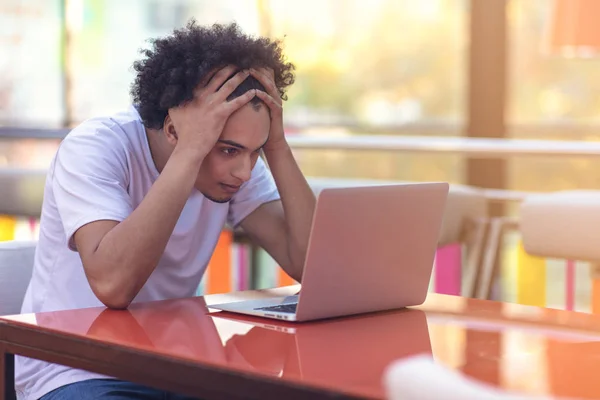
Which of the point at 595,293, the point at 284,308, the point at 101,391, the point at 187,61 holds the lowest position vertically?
the point at 595,293

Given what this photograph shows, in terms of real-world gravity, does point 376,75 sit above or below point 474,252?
above

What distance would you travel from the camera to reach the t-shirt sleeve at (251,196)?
205 cm

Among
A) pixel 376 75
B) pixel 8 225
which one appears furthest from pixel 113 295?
pixel 376 75

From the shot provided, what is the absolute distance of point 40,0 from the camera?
6250mm

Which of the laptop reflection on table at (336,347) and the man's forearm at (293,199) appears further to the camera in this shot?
the man's forearm at (293,199)

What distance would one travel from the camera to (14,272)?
1.93 m

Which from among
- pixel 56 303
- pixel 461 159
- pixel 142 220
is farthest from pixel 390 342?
pixel 461 159

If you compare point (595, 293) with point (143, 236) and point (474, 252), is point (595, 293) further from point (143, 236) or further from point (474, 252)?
point (143, 236)

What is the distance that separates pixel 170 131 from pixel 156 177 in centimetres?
11

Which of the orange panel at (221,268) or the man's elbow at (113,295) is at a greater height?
the man's elbow at (113,295)

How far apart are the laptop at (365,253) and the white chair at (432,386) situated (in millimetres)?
676

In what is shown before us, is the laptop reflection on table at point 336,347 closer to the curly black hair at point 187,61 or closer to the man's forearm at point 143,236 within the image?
the man's forearm at point 143,236

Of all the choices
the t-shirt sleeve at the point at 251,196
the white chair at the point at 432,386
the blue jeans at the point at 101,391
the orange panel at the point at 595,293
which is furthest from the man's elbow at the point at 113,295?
the orange panel at the point at 595,293

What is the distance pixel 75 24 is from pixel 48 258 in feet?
15.7
